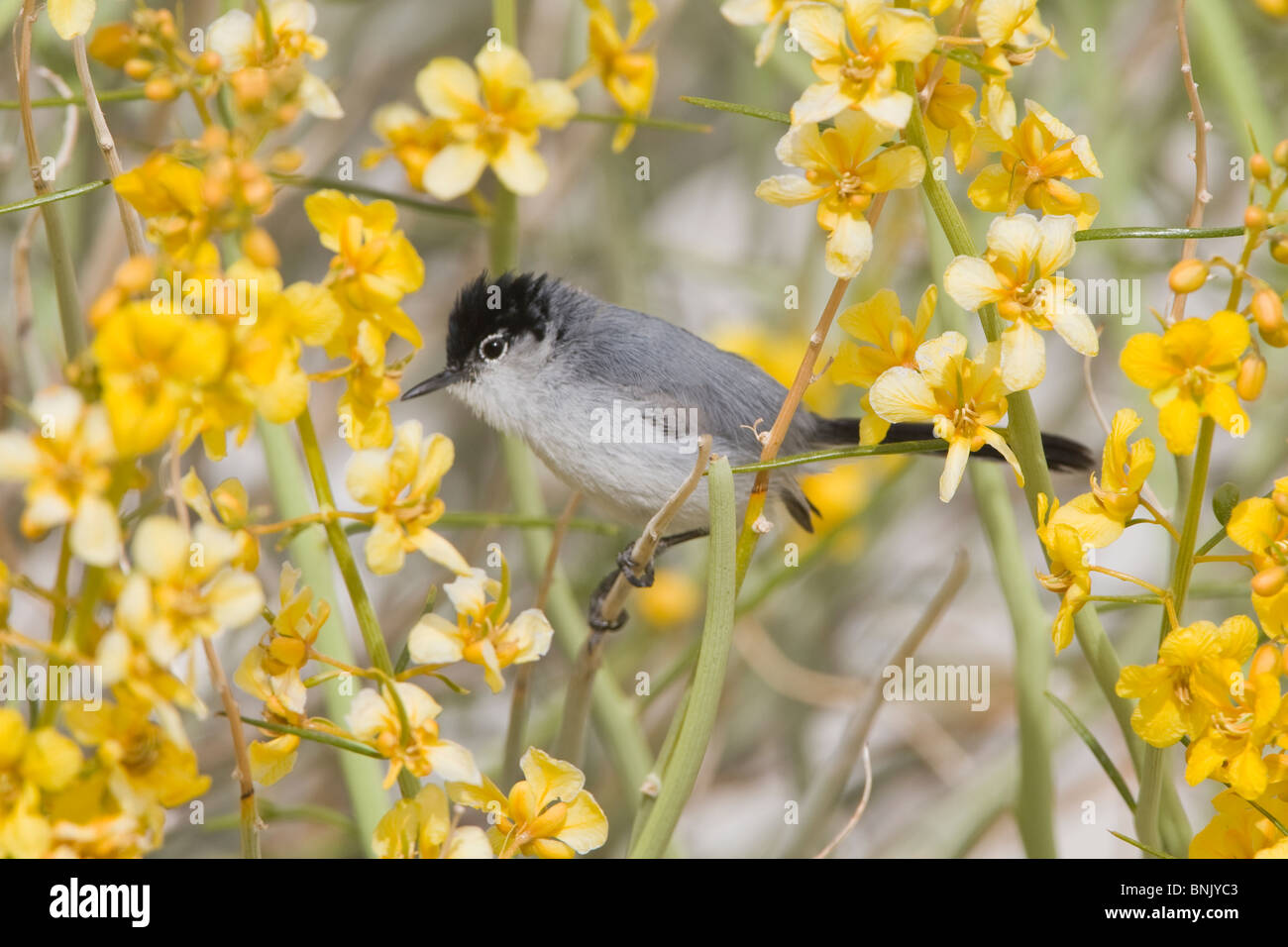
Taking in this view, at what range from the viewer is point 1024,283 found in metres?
0.75

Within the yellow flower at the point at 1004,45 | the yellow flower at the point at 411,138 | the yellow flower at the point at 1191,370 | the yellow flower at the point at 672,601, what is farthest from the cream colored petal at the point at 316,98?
the yellow flower at the point at 672,601

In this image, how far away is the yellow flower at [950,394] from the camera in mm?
763

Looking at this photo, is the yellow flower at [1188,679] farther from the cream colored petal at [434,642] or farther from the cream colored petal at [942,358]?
the cream colored petal at [434,642]

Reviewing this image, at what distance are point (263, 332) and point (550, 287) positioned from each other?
980 millimetres

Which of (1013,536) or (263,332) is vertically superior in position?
(263,332)

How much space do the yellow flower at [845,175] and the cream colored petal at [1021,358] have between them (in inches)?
4.1

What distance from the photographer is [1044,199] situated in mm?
823

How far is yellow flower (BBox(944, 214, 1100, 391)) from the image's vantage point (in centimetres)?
73

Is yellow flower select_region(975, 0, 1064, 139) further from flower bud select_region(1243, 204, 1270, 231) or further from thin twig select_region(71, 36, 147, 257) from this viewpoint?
thin twig select_region(71, 36, 147, 257)

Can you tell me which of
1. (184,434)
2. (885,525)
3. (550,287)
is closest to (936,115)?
(184,434)

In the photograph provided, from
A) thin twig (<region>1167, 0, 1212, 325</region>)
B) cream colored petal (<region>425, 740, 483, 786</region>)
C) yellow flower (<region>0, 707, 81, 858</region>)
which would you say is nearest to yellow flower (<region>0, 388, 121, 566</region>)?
yellow flower (<region>0, 707, 81, 858</region>)

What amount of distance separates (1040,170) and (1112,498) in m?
0.24

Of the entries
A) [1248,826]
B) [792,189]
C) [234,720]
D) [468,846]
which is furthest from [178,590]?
[1248,826]
